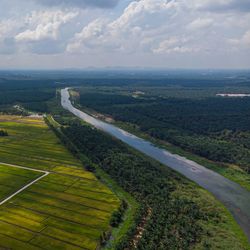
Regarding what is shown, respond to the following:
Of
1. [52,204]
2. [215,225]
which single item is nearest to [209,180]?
[215,225]

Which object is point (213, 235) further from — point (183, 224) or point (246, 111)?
point (246, 111)

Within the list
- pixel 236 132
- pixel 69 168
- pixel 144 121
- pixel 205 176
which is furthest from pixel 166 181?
pixel 144 121

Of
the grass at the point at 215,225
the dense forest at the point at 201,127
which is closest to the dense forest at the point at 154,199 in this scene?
the grass at the point at 215,225

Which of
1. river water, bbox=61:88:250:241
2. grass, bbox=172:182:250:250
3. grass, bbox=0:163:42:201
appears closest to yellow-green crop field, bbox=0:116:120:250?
grass, bbox=0:163:42:201

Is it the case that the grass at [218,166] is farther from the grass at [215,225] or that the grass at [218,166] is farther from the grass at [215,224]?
the grass at [215,225]

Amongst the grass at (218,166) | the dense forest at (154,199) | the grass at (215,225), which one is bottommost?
the grass at (215,225)
